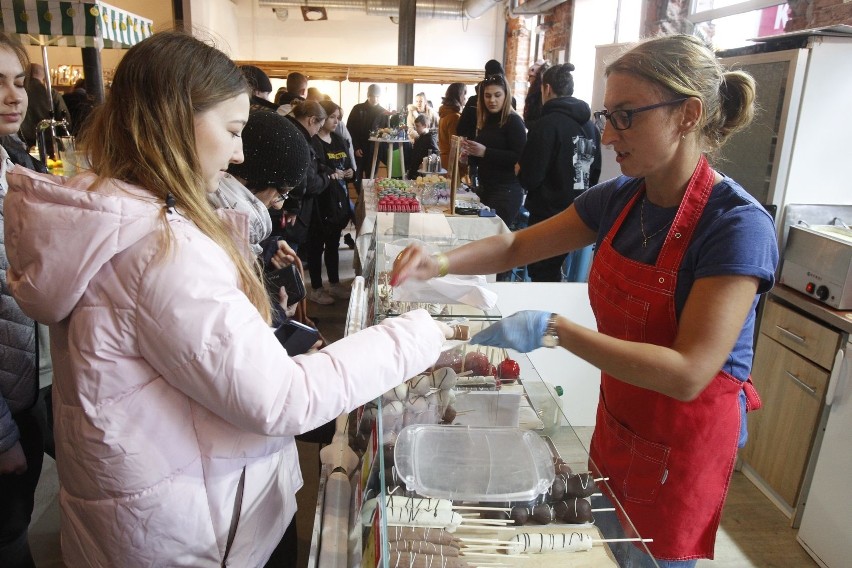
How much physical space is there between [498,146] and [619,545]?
4.18 m

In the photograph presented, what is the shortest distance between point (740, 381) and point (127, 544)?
1.34 m

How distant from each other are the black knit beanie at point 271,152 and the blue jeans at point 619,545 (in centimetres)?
136

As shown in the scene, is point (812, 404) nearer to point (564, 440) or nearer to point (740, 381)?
point (740, 381)

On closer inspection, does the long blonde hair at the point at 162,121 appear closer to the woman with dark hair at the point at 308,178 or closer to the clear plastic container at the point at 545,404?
the clear plastic container at the point at 545,404

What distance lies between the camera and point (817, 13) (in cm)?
357

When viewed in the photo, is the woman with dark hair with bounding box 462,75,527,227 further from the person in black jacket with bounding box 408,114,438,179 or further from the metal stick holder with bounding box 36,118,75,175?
the metal stick holder with bounding box 36,118,75,175

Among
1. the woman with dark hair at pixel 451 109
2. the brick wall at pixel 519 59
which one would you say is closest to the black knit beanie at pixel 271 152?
the woman with dark hair at pixel 451 109

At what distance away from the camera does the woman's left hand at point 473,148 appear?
475 centimetres

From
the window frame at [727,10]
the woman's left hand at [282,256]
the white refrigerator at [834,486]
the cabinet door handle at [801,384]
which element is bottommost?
the white refrigerator at [834,486]

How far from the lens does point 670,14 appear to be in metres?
5.36

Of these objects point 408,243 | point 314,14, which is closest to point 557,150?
point 408,243

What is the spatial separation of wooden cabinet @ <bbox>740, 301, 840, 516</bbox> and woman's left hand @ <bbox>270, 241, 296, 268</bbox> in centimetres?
233

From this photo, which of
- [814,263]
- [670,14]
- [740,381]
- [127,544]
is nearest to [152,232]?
[127,544]

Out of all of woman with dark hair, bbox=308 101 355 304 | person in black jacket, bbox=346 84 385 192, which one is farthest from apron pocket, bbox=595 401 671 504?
person in black jacket, bbox=346 84 385 192
